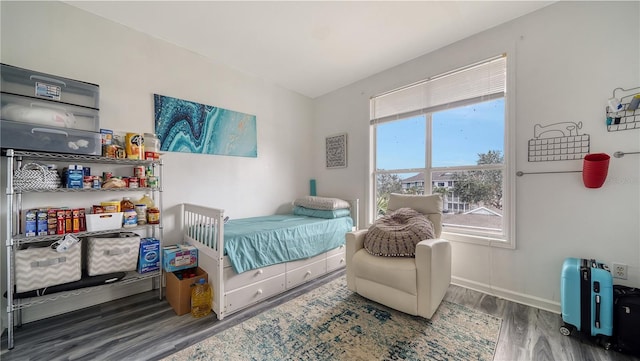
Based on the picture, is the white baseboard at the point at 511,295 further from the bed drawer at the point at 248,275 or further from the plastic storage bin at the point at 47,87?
the plastic storage bin at the point at 47,87

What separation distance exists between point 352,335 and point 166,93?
9.37 feet

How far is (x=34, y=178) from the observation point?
63.7 inches

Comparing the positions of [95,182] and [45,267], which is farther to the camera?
[95,182]

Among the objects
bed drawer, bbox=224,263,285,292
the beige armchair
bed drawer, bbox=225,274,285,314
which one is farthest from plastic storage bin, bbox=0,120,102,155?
the beige armchair

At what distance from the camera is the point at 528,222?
205 cm

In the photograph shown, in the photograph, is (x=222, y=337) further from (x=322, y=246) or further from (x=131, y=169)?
(x=131, y=169)

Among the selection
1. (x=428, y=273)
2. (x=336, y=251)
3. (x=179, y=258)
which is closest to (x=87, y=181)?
(x=179, y=258)

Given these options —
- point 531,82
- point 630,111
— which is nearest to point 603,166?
point 630,111

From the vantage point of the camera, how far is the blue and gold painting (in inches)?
94.2

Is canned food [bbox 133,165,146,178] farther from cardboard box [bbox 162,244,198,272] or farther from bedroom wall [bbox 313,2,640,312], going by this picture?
bedroom wall [bbox 313,2,640,312]

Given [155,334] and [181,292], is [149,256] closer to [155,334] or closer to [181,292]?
[181,292]

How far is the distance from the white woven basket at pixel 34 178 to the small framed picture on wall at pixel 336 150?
2927 millimetres

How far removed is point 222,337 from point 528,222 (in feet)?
8.84

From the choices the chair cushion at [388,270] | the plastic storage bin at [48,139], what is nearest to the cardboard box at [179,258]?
the plastic storage bin at [48,139]
